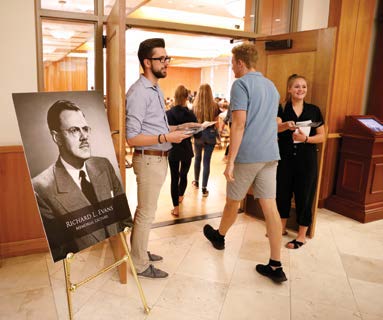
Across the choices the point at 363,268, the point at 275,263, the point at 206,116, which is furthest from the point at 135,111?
the point at 206,116

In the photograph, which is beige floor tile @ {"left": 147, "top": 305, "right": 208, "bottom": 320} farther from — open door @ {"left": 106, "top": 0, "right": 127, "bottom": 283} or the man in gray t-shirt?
the man in gray t-shirt

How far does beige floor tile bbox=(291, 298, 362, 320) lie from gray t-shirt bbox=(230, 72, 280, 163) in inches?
41.0

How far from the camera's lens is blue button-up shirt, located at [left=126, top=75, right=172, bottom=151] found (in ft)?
7.75

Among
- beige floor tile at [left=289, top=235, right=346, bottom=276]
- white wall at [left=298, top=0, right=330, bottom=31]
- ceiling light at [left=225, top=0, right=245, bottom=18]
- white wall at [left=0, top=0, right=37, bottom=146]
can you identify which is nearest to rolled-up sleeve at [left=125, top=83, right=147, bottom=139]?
white wall at [left=0, top=0, right=37, bottom=146]

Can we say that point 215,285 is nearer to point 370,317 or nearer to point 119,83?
point 370,317

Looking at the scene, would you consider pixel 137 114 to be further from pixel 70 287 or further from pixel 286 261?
pixel 286 261

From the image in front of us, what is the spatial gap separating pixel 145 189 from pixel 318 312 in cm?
144

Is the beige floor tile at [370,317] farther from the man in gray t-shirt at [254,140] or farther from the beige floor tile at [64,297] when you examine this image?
the beige floor tile at [64,297]

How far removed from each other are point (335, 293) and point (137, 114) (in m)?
1.93

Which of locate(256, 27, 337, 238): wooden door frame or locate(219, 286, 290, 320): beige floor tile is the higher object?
locate(256, 27, 337, 238): wooden door frame

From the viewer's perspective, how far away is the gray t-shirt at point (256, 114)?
2484mm

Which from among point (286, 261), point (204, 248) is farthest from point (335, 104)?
point (204, 248)

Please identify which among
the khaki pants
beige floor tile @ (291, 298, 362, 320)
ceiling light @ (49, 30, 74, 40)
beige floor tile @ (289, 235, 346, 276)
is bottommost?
beige floor tile @ (291, 298, 362, 320)

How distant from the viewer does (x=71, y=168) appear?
77.1 inches
